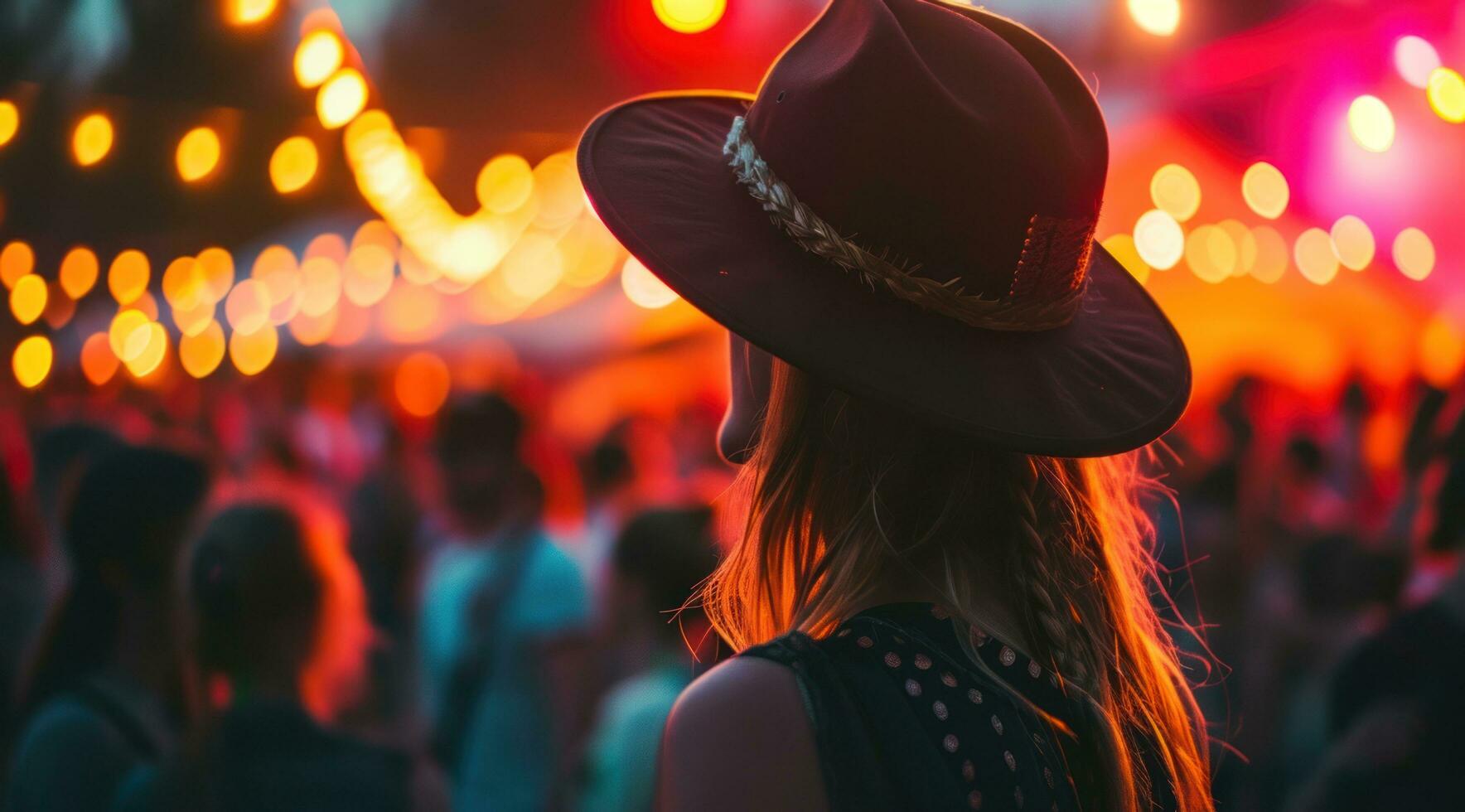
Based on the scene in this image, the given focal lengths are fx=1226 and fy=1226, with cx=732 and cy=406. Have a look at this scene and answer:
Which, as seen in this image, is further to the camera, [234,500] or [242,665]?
[234,500]

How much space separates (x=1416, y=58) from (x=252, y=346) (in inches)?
1305

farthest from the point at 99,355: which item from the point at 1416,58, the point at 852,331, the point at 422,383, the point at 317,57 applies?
the point at 852,331

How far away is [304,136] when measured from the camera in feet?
33.2

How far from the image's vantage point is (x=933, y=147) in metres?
1.27

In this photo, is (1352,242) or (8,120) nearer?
(8,120)

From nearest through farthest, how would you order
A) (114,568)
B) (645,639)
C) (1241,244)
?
(114,568), (645,639), (1241,244)

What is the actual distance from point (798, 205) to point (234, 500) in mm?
2078

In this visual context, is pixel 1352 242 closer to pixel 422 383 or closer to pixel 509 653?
pixel 509 653

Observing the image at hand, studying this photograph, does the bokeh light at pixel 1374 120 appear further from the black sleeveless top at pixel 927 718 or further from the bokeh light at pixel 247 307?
the bokeh light at pixel 247 307

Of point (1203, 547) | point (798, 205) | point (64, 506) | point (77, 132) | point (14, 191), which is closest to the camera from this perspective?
point (798, 205)

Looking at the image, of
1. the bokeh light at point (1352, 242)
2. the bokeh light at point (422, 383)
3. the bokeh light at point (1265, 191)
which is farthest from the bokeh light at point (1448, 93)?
the bokeh light at point (422, 383)

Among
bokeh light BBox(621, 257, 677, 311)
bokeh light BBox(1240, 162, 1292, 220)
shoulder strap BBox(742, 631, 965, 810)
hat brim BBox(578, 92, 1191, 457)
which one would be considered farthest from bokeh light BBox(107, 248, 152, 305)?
shoulder strap BBox(742, 631, 965, 810)

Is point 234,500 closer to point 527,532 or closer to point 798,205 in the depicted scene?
point 527,532

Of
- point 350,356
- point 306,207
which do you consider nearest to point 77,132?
point 306,207
